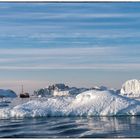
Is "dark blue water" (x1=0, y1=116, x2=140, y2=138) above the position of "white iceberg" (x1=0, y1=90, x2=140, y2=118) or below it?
below

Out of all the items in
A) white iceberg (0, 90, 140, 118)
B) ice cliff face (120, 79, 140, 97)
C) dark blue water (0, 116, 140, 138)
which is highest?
ice cliff face (120, 79, 140, 97)

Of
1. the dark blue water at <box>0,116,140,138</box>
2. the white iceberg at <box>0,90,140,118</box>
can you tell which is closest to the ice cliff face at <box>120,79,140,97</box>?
the white iceberg at <box>0,90,140,118</box>

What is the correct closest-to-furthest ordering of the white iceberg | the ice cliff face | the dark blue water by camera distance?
the dark blue water → the white iceberg → the ice cliff face

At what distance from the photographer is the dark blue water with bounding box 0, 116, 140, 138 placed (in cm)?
1045

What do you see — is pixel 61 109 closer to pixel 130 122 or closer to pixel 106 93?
pixel 106 93

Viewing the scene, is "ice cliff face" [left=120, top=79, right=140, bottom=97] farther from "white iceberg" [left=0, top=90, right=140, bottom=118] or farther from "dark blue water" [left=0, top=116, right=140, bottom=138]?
"dark blue water" [left=0, top=116, right=140, bottom=138]

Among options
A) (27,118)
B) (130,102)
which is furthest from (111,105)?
(27,118)

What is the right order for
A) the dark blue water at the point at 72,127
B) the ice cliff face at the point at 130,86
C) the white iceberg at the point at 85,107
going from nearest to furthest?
the dark blue water at the point at 72,127
the white iceberg at the point at 85,107
the ice cliff face at the point at 130,86

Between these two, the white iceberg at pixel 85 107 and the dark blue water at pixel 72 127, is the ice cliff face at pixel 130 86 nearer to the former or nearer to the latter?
the white iceberg at pixel 85 107

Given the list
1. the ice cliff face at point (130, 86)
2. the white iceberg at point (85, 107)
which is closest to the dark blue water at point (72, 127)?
the white iceberg at point (85, 107)

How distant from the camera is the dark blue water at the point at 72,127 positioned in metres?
10.5

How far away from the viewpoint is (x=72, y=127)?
11.8 meters

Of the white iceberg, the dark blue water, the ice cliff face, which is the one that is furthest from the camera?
the ice cliff face

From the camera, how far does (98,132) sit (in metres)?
10.8
